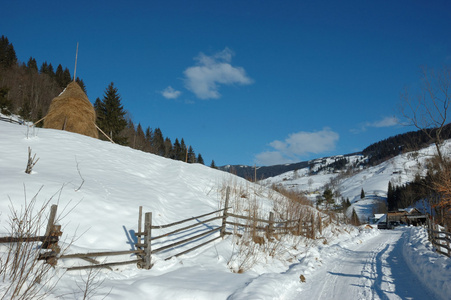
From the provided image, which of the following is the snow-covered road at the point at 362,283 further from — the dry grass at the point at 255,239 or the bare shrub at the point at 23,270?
the bare shrub at the point at 23,270

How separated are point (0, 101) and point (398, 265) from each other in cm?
4337

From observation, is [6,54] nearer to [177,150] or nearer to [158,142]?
[158,142]

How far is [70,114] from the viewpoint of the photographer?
17.8 meters

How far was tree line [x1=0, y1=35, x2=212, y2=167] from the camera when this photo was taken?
30906mm

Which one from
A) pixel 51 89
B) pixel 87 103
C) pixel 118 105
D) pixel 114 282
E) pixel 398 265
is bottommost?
pixel 398 265

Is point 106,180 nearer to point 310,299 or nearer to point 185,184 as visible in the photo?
point 185,184

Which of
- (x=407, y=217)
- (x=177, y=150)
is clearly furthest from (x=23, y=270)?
(x=407, y=217)

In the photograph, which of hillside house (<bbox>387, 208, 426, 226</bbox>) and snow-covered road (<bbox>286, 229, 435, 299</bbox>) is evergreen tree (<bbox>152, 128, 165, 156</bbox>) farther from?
snow-covered road (<bbox>286, 229, 435, 299</bbox>)

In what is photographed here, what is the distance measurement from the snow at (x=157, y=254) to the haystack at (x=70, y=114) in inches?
177

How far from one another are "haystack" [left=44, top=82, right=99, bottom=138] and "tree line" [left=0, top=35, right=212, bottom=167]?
35.1 feet

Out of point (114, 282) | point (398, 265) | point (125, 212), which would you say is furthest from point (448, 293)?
point (125, 212)

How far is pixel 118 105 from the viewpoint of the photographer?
102ft

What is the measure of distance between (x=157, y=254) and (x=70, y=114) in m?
15.1

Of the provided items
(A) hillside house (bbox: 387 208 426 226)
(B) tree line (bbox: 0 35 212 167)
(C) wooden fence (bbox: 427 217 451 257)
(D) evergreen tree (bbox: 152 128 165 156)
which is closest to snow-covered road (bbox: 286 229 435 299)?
(C) wooden fence (bbox: 427 217 451 257)
